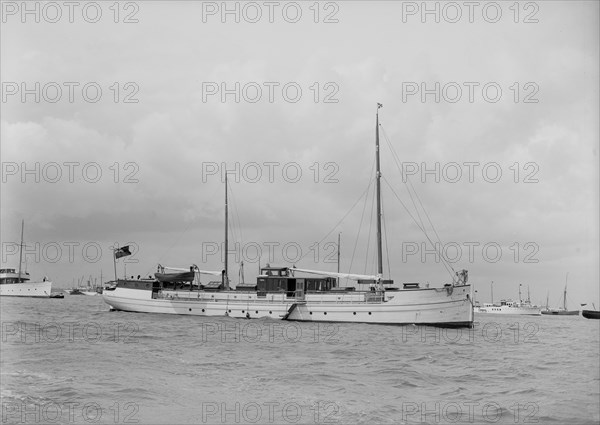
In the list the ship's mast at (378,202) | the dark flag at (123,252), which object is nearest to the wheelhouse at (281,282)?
the ship's mast at (378,202)

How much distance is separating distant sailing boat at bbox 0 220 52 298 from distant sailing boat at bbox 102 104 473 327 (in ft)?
225

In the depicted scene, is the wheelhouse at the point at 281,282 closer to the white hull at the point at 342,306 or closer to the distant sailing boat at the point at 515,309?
the white hull at the point at 342,306

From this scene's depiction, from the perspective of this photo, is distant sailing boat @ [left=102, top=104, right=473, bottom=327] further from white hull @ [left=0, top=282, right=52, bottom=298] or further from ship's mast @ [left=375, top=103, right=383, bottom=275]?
white hull @ [left=0, top=282, right=52, bottom=298]

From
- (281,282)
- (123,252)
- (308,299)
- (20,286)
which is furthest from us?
(20,286)

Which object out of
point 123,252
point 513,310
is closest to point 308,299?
point 123,252

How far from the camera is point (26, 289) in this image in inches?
5027

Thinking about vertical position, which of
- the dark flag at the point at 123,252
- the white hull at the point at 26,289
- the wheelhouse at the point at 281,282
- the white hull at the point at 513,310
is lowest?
the white hull at the point at 513,310

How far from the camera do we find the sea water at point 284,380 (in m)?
17.0

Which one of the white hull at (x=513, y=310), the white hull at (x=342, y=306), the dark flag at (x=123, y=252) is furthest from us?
the white hull at (x=513, y=310)

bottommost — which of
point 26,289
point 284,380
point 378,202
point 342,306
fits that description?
point 26,289

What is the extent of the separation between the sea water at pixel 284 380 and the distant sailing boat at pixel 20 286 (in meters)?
95.7

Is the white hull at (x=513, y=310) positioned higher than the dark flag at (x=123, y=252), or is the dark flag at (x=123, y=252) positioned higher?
the dark flag at (x=123, y=252)

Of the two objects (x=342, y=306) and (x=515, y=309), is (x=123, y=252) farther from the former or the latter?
(x=515, y=309)

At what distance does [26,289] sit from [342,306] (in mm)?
96710
